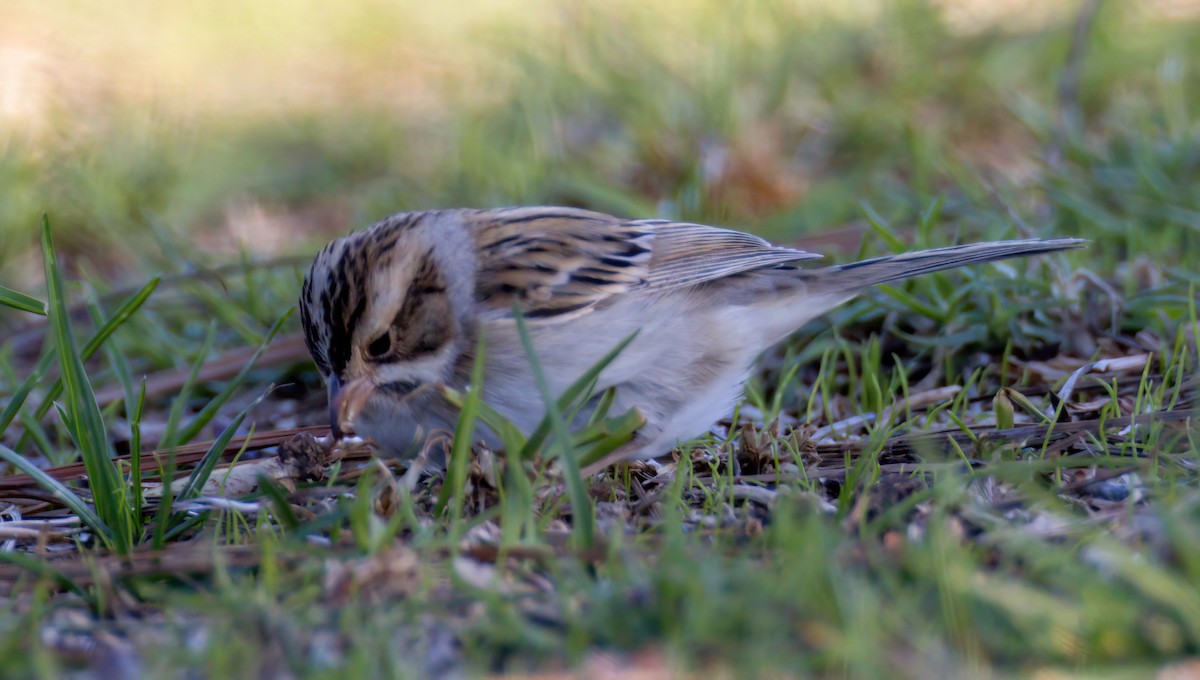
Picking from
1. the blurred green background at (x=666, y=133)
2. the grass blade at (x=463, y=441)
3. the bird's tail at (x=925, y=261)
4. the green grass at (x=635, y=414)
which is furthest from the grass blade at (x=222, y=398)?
the blurred green background at (x=666, y=133)

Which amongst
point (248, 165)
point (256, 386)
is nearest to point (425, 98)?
point (248, 165)

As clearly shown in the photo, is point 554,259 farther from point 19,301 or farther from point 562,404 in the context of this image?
point 19,301

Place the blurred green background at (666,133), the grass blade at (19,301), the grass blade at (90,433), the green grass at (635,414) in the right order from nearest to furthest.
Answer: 1. the green grass at (635,414)
2. the grass blade at (90,433)
3. the grass blade at (19,301)
4. the blurred green background at (666,133)

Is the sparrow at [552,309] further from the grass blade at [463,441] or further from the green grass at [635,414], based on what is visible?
the grass blade at [463,441]

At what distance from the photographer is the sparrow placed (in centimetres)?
340

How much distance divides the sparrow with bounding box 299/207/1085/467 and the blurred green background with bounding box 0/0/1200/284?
1428 mm

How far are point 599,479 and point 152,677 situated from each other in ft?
5.03

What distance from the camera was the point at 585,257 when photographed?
3850mm

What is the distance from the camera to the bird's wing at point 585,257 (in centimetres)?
361

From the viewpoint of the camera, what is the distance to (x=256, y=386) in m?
4.90

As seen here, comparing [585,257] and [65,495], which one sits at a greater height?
[585,257]

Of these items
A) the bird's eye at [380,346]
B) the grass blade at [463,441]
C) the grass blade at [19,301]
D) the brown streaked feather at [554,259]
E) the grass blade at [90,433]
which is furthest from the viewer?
the brown streaked feather at [554,259]

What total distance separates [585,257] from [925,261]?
1143 millimetres

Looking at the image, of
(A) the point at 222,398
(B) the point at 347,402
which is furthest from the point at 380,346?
(A) the point at 222,398
